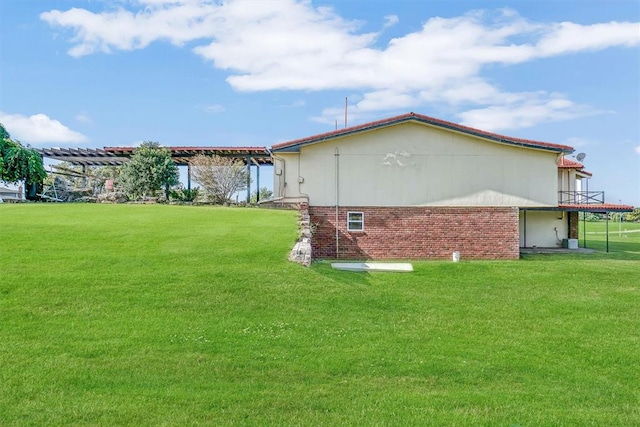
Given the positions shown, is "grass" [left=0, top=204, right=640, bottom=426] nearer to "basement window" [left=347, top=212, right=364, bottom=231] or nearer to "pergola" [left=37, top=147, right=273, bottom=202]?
"basement window" [left=347, top=212, right=364, bottom=231]

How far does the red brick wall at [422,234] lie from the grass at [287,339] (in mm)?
4633

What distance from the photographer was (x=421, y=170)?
63.8 ft

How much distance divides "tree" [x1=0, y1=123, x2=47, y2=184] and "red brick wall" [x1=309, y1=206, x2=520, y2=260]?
21.5 metres

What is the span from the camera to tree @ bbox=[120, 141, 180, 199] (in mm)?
31812

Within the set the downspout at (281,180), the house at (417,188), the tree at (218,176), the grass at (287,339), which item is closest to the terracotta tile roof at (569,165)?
the house at (417,188)

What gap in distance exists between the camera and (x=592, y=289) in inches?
497

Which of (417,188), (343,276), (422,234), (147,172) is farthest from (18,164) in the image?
(343,276)

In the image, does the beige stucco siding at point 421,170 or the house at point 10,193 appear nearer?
the beige stucco siding at point 421,170

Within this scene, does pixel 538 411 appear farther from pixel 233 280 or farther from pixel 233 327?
pixel 233 280

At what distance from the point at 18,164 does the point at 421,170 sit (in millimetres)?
25381

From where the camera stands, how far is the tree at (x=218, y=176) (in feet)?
104

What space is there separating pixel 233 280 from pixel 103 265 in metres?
3.28

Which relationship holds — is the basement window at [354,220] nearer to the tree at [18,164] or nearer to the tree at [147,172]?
the tree at [147,172]

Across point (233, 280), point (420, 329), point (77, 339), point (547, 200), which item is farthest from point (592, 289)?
point (77, 339)
